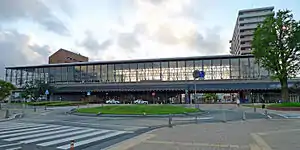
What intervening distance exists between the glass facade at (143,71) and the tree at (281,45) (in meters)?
39.4

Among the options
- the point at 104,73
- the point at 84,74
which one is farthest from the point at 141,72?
the point at 84,74

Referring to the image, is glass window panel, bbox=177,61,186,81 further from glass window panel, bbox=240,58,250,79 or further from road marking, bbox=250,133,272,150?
road marking, bbox=250,133,272,150

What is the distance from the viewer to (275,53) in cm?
3547

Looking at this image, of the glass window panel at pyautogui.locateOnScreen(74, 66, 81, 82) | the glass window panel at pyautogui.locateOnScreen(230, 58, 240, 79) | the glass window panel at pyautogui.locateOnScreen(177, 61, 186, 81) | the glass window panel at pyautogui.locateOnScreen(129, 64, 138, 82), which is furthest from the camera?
the glass window panel at pyautogui.locateOnScreen(74, 66, 81, 82)

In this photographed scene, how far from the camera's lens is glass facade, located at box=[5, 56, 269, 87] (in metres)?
76.4

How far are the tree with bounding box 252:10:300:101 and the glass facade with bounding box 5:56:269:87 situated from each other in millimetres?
39412

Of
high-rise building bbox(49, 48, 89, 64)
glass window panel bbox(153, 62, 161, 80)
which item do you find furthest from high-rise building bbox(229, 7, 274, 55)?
high-rise building bbox(49, 48, 89, 64)

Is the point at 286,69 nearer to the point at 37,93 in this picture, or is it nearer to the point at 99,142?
the point at 99,142

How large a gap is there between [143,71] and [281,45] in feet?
169

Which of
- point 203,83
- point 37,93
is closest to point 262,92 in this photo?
point 203,83

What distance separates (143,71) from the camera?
82.2m

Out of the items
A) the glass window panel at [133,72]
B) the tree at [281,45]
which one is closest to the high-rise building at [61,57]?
Answer: the glass window panel at [133,72]

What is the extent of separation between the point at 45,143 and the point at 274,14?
124 ft

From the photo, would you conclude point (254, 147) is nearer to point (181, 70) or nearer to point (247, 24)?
point (181, 70)
